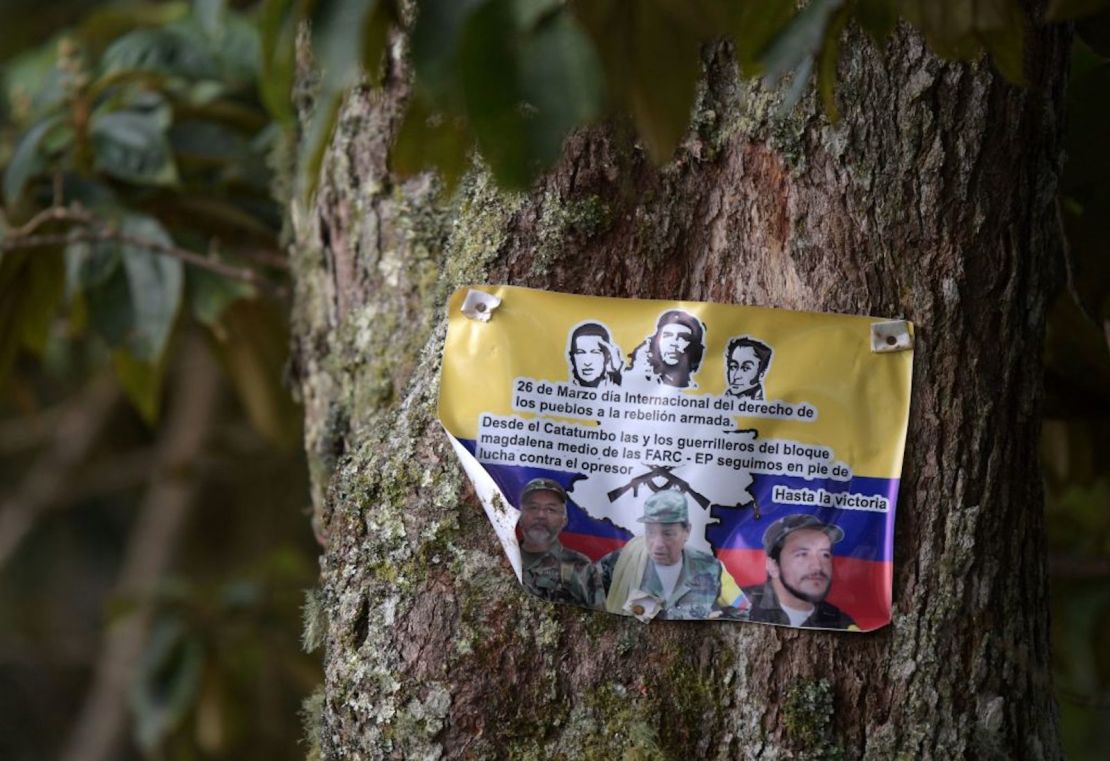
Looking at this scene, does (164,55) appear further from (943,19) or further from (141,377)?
(943,19)

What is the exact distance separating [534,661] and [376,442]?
0.78 feet

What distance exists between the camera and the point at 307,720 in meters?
1.05

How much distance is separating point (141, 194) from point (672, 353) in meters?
1.03

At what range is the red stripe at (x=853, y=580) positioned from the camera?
0.90 metres

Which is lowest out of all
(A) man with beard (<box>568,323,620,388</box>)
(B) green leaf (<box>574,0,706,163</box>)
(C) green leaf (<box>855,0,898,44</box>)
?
(A) man with beard (<box>568,323,620,388</box>)

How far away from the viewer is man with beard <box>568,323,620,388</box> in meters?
0.93

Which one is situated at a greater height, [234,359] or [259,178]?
[259,178]

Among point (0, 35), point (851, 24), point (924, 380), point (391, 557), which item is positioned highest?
point (0, 35)

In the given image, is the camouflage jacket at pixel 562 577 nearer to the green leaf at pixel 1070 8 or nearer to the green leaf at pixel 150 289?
the green leaf at pixel 1070 8

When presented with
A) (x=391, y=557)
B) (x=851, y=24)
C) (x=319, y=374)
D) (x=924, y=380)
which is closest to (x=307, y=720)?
(x=391, y=557)

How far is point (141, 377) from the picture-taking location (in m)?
1.53

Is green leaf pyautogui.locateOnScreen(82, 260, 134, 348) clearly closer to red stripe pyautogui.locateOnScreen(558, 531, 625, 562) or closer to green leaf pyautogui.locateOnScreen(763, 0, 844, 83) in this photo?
red stripe pyautogui.locateOnScreen(558, 531, 625, 562)

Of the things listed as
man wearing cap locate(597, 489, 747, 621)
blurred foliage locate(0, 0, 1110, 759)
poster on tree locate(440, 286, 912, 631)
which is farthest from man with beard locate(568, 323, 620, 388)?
blurred foliage locate(0, 0, 1110, 759)

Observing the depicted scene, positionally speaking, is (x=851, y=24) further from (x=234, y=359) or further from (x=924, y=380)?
(x=234, y=359)
